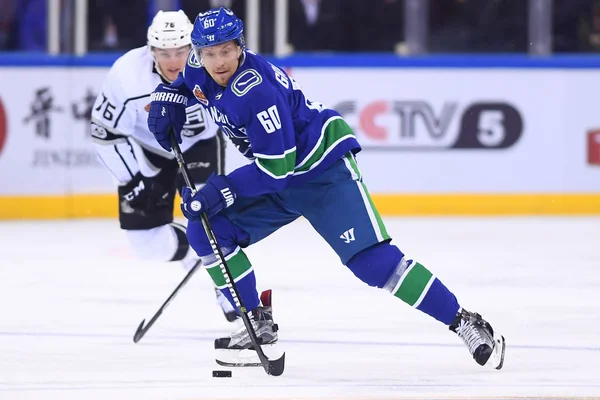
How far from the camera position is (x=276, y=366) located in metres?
3.76

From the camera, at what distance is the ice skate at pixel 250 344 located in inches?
149

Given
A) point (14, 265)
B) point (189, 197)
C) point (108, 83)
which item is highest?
point (108, 83)

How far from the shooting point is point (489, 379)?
370 centimetres

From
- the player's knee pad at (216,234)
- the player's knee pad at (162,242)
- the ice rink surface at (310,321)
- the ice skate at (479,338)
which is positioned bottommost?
the ice rink surface at (310,321)

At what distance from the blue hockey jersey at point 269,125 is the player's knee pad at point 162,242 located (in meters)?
1.04

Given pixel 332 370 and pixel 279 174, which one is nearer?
pixel 279 174

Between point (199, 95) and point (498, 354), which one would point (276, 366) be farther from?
point (199, 95)

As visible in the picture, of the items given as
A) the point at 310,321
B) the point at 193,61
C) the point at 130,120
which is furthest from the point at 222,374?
the point at 130,120

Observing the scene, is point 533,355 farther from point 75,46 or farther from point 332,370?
point 75,46

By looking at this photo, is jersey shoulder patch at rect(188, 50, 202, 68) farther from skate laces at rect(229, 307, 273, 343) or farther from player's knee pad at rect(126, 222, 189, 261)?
player's knee pad at rect(126, 222, 189, 261)

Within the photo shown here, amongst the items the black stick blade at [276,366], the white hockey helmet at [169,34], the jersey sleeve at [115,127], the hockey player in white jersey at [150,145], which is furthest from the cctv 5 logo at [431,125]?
the black stick blade at [276,366]

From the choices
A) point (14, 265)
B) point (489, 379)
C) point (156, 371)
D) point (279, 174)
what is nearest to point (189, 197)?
point (279, 174)

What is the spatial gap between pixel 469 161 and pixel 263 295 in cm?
450

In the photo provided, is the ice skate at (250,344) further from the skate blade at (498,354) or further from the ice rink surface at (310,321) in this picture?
the skate blade at (498,354)
